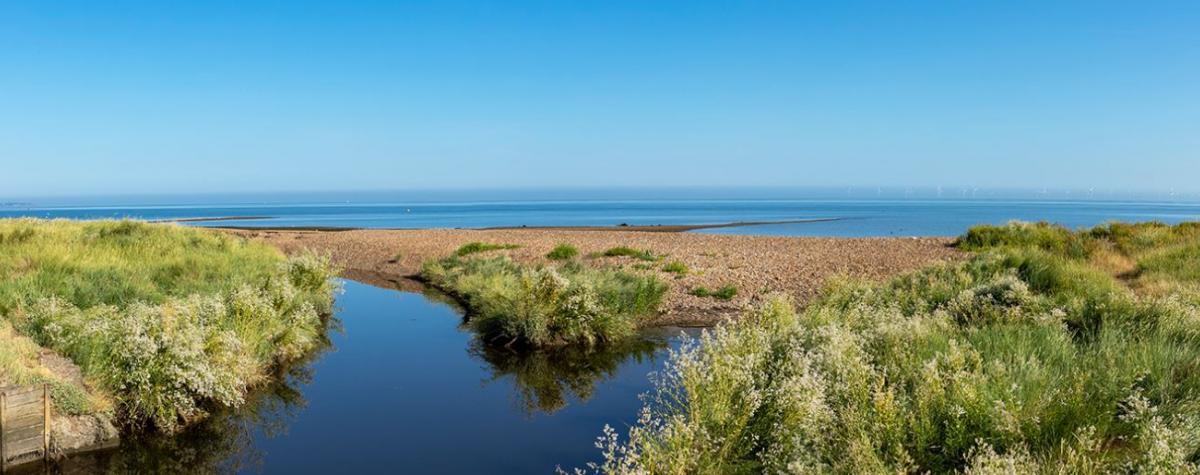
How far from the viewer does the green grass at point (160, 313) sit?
36.3ft

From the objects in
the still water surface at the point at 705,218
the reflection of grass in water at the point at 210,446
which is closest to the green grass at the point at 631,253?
the reflection of grass in water at the point at 210,446

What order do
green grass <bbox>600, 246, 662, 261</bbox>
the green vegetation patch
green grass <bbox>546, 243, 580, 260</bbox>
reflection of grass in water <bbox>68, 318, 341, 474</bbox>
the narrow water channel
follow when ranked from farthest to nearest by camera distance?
green grass <bbox>546, 243, 580, 260</bbox> → green grass <bbox>600, 246, 662, 261</bbox> → the green vegetation patch → the narrow water channel → reflection of grass in water <bbox>68, 318, 341, 474</bbox>

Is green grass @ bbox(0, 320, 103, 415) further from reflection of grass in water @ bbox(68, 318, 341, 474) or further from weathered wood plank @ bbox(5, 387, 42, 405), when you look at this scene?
reflection of grass in water @ bbox(68, 318, 341, 474)

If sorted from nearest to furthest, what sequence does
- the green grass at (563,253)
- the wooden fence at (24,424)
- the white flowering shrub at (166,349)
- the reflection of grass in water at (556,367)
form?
the wooden fence at (24,424) < the white flowering shrub at (166,349) < the reflection of grass in water at (556,367) < the green grass at (563,253)

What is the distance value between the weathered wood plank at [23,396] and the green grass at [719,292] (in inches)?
694

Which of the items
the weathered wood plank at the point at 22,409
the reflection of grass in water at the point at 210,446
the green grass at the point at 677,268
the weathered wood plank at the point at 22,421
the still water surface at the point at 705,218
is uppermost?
the weathered wood plank at the point at 22,409

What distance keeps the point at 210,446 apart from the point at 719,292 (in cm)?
1620

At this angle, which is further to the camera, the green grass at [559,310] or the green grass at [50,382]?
the green grass at [559,310]

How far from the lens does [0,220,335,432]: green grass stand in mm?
11055

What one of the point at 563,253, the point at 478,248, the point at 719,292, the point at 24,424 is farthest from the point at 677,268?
the point at 24,424

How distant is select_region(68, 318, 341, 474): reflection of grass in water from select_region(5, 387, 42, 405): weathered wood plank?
0.94 meters

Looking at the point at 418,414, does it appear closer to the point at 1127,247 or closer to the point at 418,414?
the point at 418,414

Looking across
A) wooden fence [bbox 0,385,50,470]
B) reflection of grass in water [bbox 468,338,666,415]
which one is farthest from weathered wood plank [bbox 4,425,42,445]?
reflection of grass in water [bbox 468,338,666,415]

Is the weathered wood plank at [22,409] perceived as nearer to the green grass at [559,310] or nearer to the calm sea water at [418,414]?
the calm sea water at [418,414]
